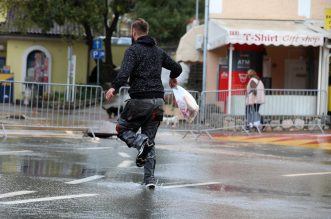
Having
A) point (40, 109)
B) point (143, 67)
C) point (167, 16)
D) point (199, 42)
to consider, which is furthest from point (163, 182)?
point (167, 16)

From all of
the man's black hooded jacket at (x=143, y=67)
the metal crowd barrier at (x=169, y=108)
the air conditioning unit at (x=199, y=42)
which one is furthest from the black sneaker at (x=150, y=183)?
the air conditioning unit at (x=199, y=42)

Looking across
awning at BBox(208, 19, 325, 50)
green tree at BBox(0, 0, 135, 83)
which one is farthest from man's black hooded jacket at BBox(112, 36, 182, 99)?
green tree at BBox(0, 0, 135, 83)

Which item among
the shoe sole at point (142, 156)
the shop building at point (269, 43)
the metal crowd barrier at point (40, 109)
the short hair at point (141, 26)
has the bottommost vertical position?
the shoe sole at point (142, 156)

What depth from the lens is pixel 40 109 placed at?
1692 cm

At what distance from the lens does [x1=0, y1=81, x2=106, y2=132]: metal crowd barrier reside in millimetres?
16016

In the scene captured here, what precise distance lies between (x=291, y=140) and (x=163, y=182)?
28.1 feet

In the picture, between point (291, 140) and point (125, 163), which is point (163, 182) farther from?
point (291, 140)

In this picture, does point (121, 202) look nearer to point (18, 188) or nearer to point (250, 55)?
point (18, 188)

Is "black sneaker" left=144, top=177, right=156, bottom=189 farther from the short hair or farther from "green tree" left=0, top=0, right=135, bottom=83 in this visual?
"green tree" left=0, top=0, right=135, bottom=83

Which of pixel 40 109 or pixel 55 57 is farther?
pixel 55 57

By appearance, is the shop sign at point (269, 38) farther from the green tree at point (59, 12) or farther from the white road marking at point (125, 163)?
the green tree at point (59, 12)

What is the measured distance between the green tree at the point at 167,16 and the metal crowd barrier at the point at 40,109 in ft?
70.7

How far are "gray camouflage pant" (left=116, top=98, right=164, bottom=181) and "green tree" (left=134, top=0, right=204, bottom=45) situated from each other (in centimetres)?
3023

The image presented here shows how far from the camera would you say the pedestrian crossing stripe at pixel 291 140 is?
15.7 m
